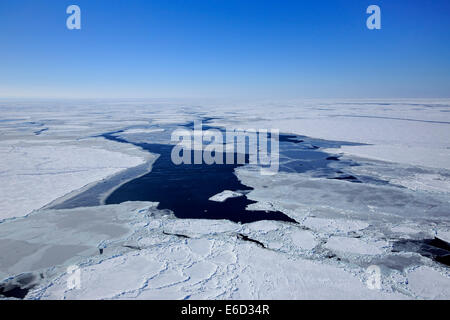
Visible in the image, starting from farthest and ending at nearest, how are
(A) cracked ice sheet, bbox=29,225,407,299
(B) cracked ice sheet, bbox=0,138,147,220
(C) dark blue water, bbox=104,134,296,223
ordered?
(B) cracked ice sheet, bbox=0,138,147,220 → (C) dark blue water, bbox=104,134,296,223 → (A) cracked ice sheet, bbox=29,225,407,299

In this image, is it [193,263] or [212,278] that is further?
[193,263]

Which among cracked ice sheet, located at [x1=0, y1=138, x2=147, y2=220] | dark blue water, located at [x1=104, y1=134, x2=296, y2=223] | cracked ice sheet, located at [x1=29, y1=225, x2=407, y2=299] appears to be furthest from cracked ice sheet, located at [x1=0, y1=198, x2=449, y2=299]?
cracked ice sheet, located at [x1=0, y1=138, x2=147, y2=220]

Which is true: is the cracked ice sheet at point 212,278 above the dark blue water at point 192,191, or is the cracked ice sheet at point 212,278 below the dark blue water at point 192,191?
below

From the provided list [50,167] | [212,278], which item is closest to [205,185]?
[212,278]

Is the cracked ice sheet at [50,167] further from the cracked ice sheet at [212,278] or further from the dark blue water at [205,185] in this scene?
the cracked ice sheet at [212,278]

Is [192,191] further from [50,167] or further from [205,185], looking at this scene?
[50,167]

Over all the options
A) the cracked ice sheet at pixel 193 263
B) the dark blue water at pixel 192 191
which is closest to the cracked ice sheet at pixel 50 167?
the cracked ice sheet at pixel 193 263

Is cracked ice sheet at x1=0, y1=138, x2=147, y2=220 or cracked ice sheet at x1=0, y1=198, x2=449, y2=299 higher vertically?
cracked ice sheet at x1=0, y1=138, x2=147, y2=220

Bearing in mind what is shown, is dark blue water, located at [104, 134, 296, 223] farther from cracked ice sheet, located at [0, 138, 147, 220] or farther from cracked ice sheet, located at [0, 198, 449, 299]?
cracked ice sheet, located at [0, 138, 147, 220]

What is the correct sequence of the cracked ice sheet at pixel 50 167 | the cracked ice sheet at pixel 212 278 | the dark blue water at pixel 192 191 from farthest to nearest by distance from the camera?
1. the cracked ice sheet at pixel 50 167
2. the dark blue water at pixel 192 191
3. the cracked ice sheet at pixel 212 278

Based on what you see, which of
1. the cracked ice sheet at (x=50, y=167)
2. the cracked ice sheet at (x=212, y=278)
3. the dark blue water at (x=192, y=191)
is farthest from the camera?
the cracked ice sheet at (x=50, y=167)
